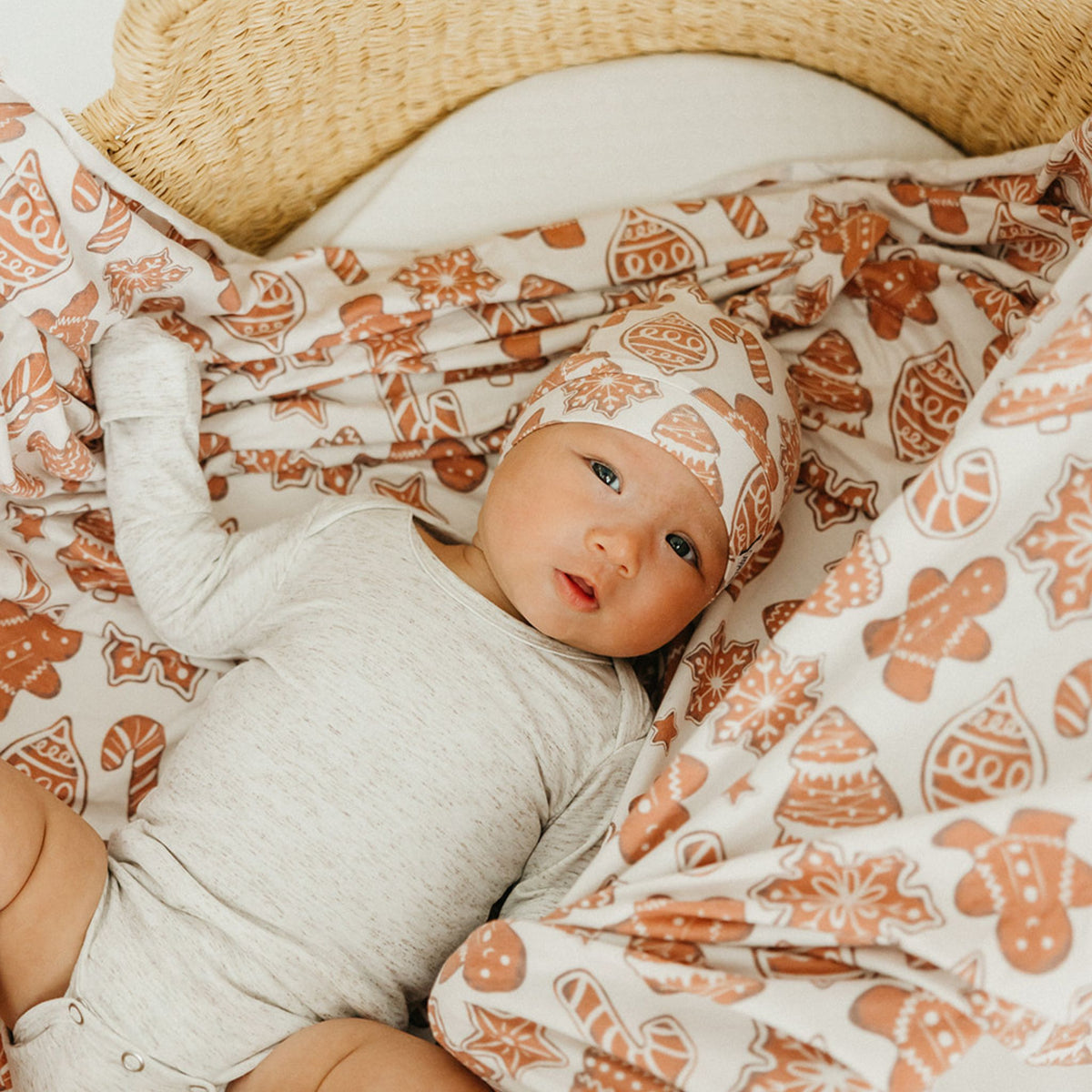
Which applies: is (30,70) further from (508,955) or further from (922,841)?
(922,841)

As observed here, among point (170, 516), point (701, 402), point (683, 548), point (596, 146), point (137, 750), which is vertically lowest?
point (137, 750)

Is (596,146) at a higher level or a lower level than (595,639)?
higher

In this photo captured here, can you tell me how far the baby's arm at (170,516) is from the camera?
43.9 inches

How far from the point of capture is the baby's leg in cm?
90

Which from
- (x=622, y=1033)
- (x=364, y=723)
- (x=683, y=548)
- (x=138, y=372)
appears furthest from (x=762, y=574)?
(x=138, y=372)

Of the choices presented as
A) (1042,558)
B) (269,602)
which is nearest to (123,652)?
(269,602)

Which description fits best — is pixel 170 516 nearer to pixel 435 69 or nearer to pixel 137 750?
pixel 137 750

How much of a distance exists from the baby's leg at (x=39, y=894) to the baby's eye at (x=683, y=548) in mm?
563

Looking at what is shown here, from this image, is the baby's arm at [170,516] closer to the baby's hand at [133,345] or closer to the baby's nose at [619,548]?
the baby's hand at [133,345]

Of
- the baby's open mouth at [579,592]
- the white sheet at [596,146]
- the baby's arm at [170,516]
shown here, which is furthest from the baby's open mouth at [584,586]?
the white sheet at [596,146]

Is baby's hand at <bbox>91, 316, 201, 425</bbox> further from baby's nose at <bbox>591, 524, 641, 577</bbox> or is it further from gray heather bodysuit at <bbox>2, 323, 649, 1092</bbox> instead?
baby's nose at <bbox>591, 524, 641, 577</bbox>

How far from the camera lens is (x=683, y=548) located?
3.42 ft

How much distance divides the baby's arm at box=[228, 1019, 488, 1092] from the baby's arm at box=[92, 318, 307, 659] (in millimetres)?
393

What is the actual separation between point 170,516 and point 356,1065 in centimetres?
55
